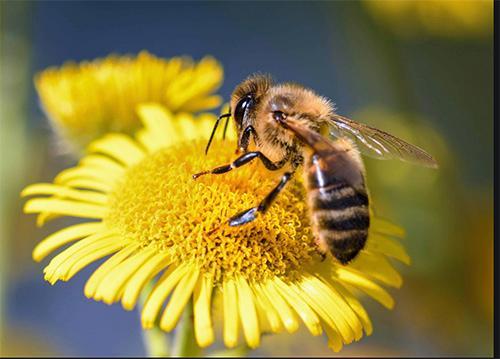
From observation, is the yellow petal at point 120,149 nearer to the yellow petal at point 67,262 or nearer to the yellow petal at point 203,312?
the yellow petal at point 67,262

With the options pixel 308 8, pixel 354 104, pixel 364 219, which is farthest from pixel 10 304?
pixel 308 8

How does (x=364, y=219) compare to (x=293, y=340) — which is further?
(x=293, y=340)

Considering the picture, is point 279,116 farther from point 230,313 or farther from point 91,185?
point 91,185

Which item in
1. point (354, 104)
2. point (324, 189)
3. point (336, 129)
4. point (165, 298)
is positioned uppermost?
point (354, 104)

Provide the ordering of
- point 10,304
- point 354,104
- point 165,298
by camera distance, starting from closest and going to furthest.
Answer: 1. point 165,298
2. point 10,304
3. point 354,104

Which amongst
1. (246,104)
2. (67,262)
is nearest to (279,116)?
(246,104)

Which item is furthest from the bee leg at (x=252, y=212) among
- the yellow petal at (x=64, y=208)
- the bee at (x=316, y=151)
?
the yellow petal at (x=64, y=208)

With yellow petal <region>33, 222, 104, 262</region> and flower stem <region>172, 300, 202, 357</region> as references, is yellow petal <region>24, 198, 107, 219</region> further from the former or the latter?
flower stem <region>172, 300, 202, 357</region>

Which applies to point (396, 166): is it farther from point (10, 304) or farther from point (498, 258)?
point (10, 304)
